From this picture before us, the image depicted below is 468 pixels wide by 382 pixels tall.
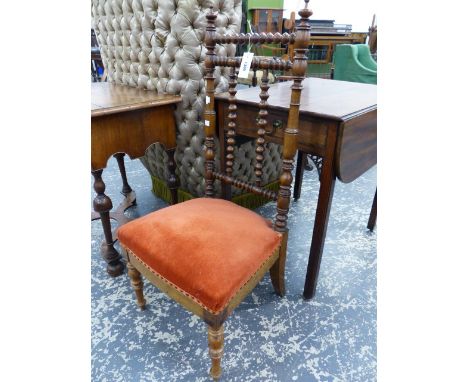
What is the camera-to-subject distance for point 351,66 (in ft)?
15.2

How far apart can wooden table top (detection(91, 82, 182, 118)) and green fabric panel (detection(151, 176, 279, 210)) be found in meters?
0.62

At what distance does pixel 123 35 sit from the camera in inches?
64.1

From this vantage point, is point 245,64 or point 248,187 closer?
point 245,64

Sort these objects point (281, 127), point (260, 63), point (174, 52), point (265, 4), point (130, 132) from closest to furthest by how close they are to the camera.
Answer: point (260, 63) < point (281, 127) < point (130, 132) < point (174, 52) < point (265, 4)

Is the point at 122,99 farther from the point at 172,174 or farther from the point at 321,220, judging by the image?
the point at 321,220

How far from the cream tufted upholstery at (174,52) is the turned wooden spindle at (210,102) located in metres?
0.12

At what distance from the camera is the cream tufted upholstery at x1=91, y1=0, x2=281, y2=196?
1.35 m

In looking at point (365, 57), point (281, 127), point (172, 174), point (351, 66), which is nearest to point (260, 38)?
point (281, 127)

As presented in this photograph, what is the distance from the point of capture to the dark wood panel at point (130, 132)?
119cm

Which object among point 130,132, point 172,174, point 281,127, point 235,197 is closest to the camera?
point 281,127

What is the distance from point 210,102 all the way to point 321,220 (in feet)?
2.11

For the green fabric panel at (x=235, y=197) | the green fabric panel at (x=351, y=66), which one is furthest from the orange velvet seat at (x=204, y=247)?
the green fabric panel at (x=351, y=66)

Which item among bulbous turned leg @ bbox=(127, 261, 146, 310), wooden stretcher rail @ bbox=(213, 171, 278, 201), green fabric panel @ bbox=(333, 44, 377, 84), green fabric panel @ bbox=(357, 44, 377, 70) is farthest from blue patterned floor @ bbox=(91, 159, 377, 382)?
green fabric panel @ bbox=(357, 44, 377, 70)

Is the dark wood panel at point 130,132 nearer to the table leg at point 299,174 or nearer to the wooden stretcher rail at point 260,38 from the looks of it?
the wooden stretcher rail at point 260,38
